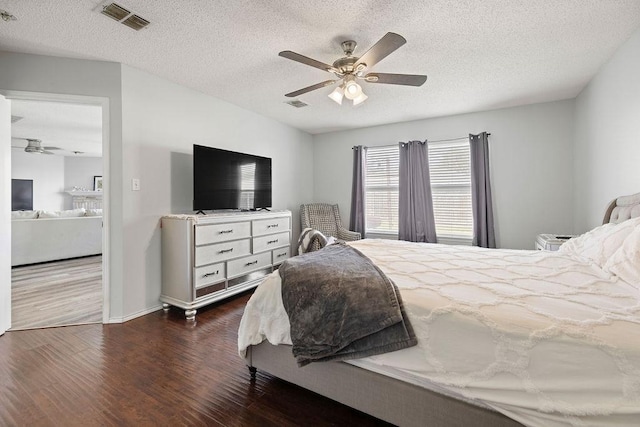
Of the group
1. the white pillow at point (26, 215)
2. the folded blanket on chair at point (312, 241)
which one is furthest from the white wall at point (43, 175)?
the folded blanket on chair at point (312, 241)

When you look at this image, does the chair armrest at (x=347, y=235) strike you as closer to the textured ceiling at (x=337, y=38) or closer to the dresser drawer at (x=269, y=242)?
the dresser drawer at (x=269, y=242)

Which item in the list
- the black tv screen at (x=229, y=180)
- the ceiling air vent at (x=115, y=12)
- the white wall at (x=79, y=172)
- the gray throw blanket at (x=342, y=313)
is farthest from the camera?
the white wall at (x=79, y=172)

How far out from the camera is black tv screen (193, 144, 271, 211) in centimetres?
317

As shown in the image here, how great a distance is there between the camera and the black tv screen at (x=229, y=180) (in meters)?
3.17

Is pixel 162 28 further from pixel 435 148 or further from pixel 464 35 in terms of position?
pixel 435 148

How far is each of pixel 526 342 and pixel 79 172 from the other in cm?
1065

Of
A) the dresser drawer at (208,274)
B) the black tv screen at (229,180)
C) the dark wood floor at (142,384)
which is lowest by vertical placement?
the dark wood floor at (142,384)

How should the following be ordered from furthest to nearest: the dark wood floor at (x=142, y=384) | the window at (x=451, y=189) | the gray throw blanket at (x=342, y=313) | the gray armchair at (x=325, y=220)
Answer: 1. the gray armchair at (x=325, y=220)
2. the window at (x=451, y=189)
3. the dark wood floor at (x=142, y=384)
4. the gray throw blanket at (x=342, y=313)

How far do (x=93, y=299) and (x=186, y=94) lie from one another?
2.61 m

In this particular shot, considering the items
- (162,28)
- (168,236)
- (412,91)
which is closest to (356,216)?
(412,91)

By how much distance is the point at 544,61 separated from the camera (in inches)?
102

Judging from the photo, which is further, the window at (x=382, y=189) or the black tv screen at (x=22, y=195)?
the black tv screen at (x=22, y=195)

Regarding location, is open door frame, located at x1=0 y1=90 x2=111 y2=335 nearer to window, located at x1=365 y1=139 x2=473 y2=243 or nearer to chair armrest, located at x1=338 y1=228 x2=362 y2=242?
chair armrest, located at x1=338 y1=228 x2=362 y2=242

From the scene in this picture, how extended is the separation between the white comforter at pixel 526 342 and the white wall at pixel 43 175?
9203 mm
